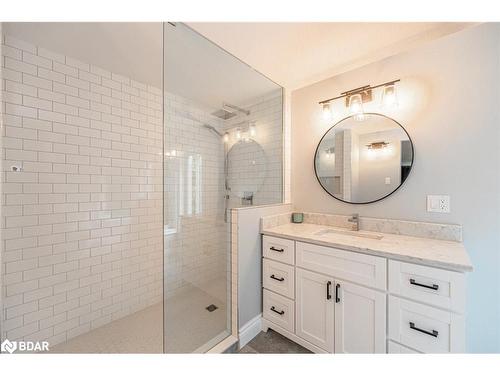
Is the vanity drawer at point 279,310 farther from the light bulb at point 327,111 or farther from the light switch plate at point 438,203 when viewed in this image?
the light bulb at point 327,111

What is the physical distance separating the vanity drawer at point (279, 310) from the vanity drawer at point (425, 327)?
0.65m

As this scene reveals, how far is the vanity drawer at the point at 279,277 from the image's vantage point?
1.53 meters

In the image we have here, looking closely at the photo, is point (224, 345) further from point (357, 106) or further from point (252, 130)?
point (357, 106)

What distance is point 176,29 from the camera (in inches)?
52.1

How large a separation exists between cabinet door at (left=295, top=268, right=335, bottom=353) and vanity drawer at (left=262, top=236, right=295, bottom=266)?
4.6 inches

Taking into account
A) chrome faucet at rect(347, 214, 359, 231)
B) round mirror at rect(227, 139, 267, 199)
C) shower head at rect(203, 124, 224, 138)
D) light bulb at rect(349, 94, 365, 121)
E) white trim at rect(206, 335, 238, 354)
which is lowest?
white trim at rect(206, 335, 238, 354)

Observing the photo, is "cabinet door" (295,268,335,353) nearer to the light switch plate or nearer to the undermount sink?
the undermount sink

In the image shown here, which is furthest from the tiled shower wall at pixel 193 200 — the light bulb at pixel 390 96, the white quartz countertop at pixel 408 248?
the light bulb at pixel 390 96

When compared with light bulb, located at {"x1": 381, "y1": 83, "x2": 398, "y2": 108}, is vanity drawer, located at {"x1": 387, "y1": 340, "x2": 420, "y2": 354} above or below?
below

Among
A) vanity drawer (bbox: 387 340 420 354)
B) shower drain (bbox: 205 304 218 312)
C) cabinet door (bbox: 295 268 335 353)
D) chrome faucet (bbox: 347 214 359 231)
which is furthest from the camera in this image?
chrome faucet (bbox: 347 214 359 231)

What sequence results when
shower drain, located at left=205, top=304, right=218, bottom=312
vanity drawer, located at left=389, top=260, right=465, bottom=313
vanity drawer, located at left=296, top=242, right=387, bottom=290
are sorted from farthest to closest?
1. shower drain, located at left=205, top=304, right=218, bottom=312
2. vanity drawer, located at left=296, top=242, right=387, bottom=290
3. vanity drawer, located at left=389, top=260, right=465, bottom=313

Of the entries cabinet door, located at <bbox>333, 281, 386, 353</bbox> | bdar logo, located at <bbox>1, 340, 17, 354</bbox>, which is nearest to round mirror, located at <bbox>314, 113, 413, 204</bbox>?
cabinet door, located at <bbox>333, 281, 386, 353</bbox>

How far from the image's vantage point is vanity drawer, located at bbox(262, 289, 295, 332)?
60.2 inches
